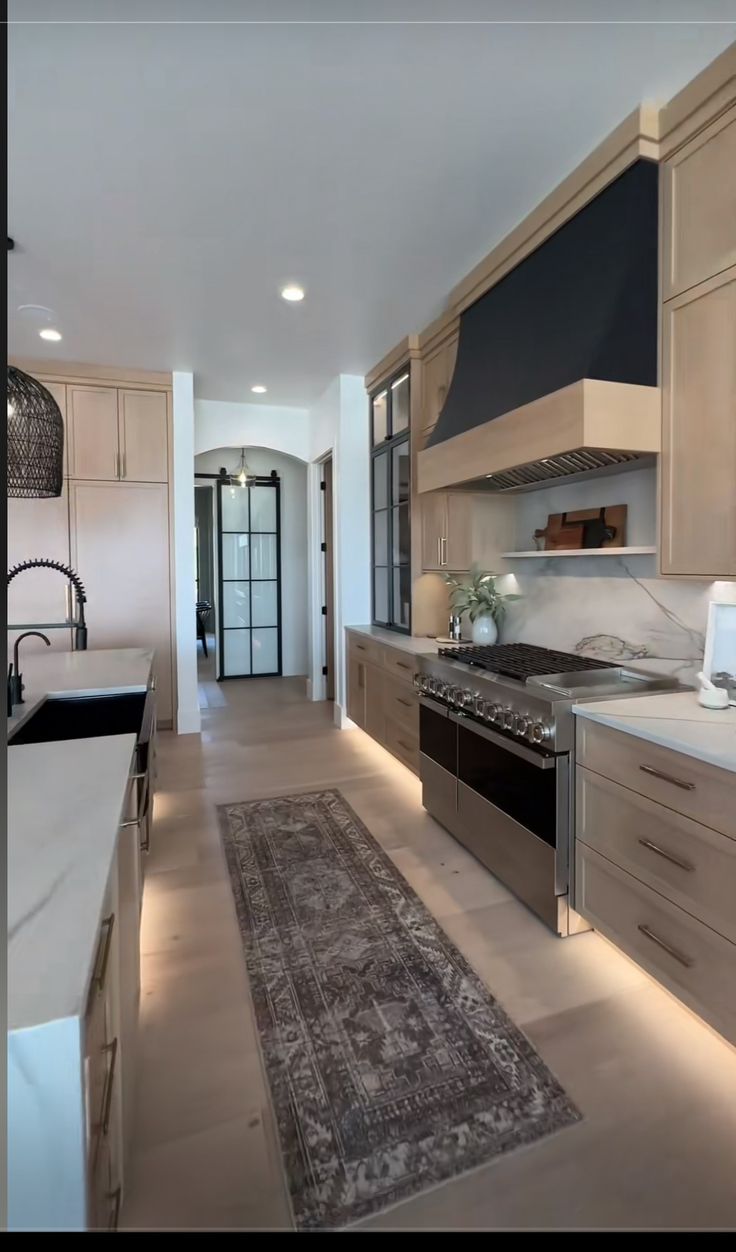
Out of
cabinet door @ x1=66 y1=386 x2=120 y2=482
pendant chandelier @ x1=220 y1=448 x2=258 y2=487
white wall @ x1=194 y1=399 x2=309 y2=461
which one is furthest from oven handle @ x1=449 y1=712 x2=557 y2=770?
pendant chandelier @ x1=220 y1=448 x2=258 y2=487

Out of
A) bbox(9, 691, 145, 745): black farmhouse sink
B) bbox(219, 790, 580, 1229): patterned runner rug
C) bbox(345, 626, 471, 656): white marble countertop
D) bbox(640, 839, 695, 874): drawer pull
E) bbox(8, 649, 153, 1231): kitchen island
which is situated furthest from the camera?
bbox(345, 626, 471, 656): white marble countertop

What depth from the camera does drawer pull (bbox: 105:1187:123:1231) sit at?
3.50 feet

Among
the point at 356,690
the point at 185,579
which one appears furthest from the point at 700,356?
the point at 185,579

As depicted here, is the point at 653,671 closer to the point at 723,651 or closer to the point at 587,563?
the point at 723,651

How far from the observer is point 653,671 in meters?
2.48

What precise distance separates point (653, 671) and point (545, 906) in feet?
3.43

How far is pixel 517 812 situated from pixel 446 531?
6.25 ft

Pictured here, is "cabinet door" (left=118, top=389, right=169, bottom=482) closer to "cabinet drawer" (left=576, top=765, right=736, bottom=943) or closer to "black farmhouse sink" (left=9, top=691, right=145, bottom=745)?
"black farmhouse sink" (left=9, top=691, right=145, bottom=745)

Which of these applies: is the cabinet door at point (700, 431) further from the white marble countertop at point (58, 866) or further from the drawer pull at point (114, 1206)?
the drawer pull at point (114, 1206)

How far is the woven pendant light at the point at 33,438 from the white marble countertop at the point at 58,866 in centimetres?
109

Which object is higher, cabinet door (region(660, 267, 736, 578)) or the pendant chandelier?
the pendant chandelier

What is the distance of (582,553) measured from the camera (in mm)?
2725

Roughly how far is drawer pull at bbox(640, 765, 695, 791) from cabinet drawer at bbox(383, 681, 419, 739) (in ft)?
5.78

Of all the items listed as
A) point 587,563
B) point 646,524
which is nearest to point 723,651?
point 646,524
